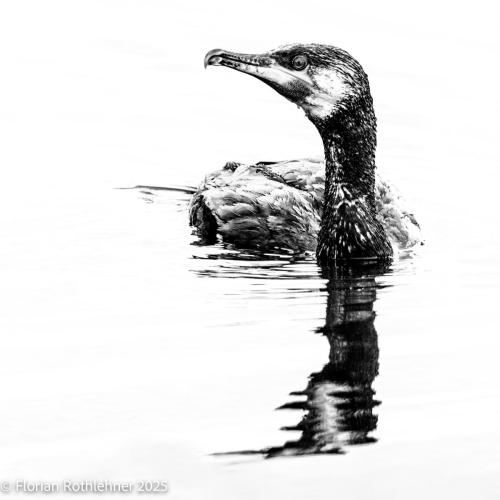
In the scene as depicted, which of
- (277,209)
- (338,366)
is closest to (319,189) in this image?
(277,209)

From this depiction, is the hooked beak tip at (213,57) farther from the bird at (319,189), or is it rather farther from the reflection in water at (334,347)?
the reflection in water at (334,347)

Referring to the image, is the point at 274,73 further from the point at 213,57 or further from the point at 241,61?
the point at 213,57

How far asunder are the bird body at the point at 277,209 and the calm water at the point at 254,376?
48 centimetres

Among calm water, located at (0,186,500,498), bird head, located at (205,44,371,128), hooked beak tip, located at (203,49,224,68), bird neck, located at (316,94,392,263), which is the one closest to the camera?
calm water, located at (0,186,500,498)

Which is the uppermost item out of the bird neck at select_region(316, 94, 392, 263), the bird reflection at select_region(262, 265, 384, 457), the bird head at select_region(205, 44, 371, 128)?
the bird head at select_region(205, 44, 371, 128)

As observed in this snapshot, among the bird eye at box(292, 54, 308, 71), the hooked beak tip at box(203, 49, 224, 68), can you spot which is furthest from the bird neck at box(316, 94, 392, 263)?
the hooked beak tip at box(203, 49, 224, 68)

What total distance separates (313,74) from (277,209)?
1426 mm

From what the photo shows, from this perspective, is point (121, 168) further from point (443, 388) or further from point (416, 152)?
point (443, 388)

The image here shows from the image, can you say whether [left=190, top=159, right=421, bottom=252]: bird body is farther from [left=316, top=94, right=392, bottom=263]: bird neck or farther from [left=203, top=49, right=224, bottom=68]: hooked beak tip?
[left=203, top=49, right=224, bottom=68]: hooked beak tip

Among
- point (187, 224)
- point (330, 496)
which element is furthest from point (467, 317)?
point (187, 224)

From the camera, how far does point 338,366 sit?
7.61 m

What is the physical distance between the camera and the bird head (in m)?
10.3

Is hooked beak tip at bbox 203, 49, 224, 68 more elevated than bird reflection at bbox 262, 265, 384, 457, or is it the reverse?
hooked beak tip at bbox 203, 49, 224, 68

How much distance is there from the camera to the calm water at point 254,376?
242 inches
